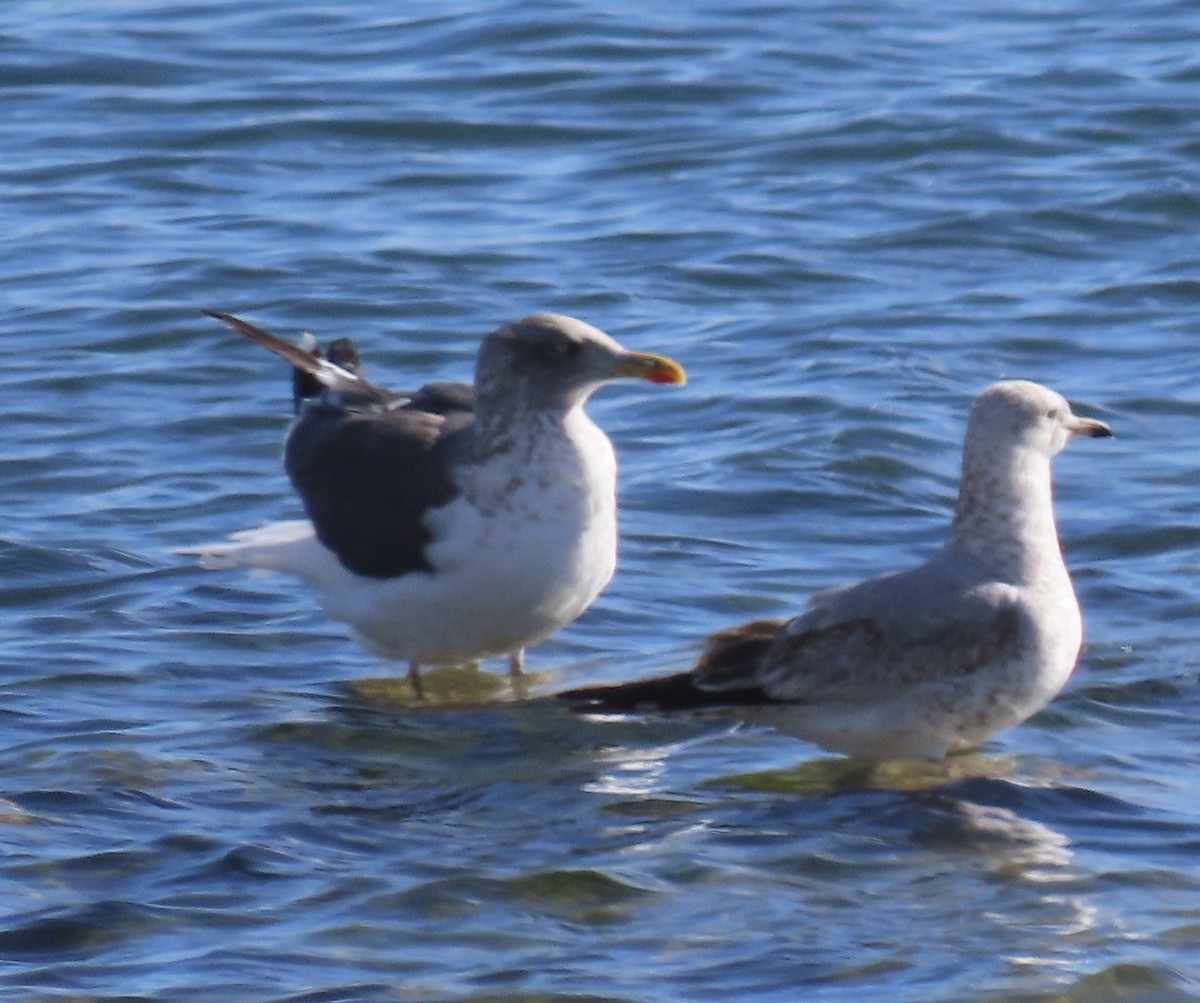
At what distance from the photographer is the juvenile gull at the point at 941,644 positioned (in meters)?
6.46

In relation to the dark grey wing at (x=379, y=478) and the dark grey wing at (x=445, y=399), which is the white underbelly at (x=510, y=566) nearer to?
the dark grey wing at (x=379, y=478)

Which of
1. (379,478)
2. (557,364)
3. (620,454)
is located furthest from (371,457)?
(620,454)

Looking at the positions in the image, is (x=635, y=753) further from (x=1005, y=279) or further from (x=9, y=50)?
(x=9, y=50)

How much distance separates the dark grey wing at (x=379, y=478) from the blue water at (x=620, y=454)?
1.67 ft

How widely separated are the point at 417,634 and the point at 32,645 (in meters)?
1.44

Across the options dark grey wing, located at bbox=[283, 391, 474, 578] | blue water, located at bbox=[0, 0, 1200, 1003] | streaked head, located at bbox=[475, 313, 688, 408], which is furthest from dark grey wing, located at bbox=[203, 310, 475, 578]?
blue water, located at bbox=[0, 0, 1200, 1003]

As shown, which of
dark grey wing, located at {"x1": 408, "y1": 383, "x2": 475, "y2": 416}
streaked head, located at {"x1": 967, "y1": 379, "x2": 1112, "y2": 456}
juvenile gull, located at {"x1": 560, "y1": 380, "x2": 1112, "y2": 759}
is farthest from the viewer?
dark grey wing, located at {"x1": 408, "y1": 383, "x2": 475, "y2": 416}

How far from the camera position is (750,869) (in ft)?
19.9

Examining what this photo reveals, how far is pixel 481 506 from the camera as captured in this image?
23.4 ft

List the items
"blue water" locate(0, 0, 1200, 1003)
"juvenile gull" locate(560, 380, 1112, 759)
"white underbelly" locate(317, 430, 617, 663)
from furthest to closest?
"white underbelly" locate(317, 430, 617, 663) < "juvenile gull" locate(560, 380, 1112, 759) < "blue water" locate(0, 0, 1200, 1003)

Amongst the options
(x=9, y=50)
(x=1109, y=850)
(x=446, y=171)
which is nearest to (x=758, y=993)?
(x=1109, y=850)

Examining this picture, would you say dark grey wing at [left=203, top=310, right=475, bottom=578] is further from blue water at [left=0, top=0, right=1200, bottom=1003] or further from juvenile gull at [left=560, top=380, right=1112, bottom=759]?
juvenile gull at [left=560, top=380, right=1112, bottom=759]

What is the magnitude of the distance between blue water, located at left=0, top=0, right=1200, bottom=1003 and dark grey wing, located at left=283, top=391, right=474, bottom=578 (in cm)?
51

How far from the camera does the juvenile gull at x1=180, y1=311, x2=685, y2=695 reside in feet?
23.4
